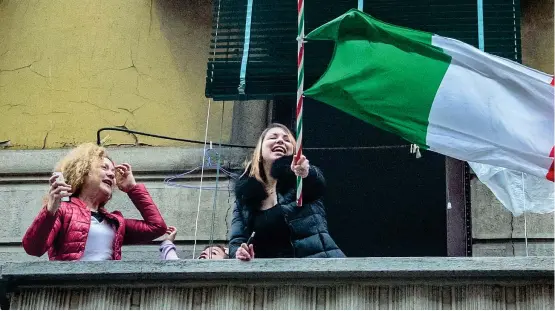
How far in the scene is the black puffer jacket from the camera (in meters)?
9.93

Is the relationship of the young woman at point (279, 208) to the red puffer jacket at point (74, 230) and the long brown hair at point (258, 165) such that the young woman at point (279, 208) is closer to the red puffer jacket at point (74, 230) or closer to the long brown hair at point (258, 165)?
the long brown hair at point (258, 165)

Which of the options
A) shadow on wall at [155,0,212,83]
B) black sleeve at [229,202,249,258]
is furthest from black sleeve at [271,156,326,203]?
shadow on wall at [155,0,212,83]

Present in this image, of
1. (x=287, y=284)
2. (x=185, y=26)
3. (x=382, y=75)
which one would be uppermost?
(x=185, y=26)

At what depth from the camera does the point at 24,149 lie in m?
12.6

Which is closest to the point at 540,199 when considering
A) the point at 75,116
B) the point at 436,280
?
the point at 436,280

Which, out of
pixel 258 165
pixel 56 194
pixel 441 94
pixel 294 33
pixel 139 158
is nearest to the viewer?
pixel 56 194

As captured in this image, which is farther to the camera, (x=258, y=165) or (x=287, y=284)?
(x=258, y=165)

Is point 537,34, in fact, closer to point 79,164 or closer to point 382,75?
point 382,75

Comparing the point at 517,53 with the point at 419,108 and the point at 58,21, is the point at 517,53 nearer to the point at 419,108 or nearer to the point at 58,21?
the point at 419,108

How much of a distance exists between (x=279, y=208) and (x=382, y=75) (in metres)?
1.22

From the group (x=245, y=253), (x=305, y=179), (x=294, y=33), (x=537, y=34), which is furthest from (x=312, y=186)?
(x=537, y=34)

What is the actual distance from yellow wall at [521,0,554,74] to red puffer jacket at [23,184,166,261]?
365cm

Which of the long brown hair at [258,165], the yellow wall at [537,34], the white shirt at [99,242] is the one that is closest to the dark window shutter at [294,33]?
the yellow wall at [537,34]

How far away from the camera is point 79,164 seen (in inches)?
412
